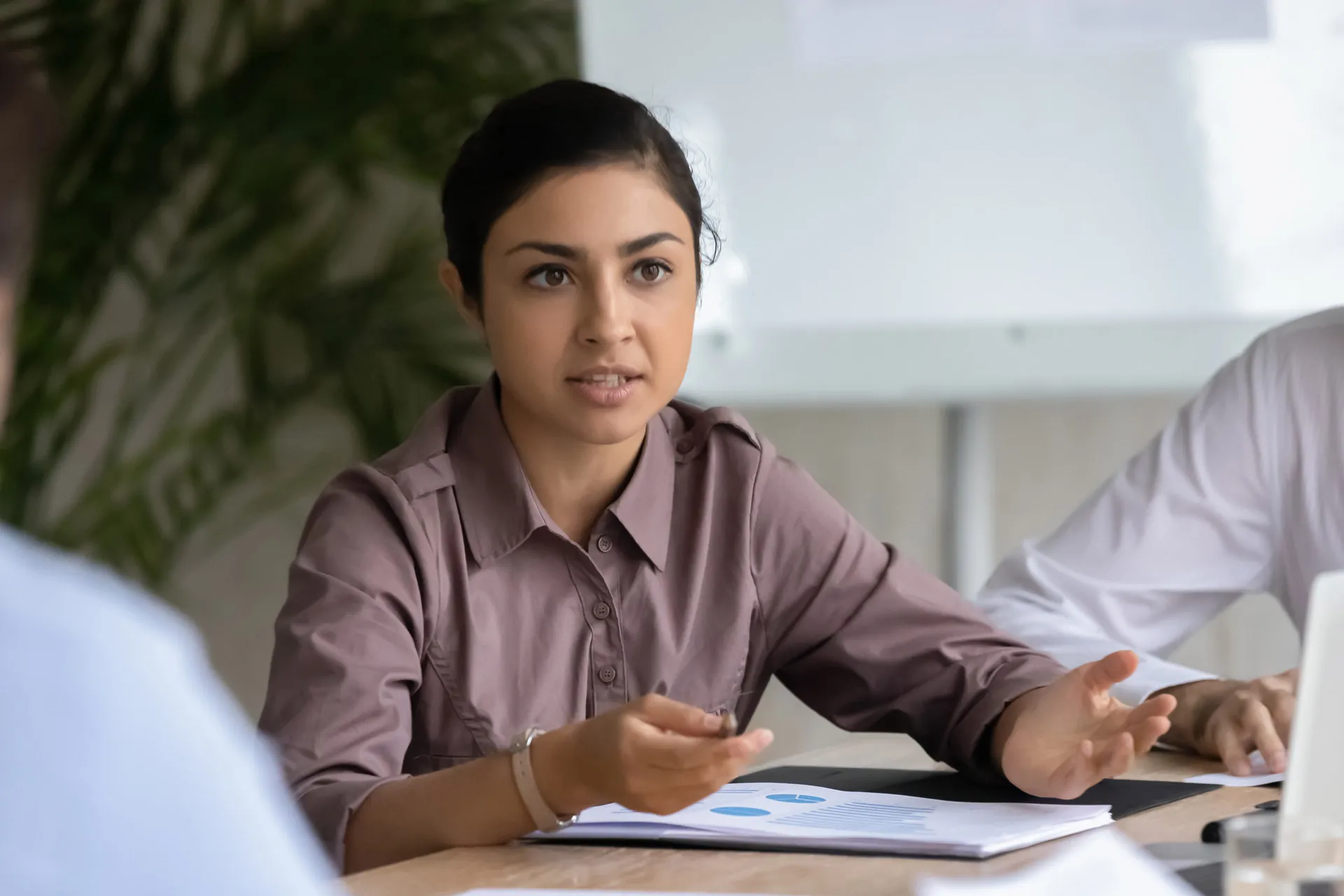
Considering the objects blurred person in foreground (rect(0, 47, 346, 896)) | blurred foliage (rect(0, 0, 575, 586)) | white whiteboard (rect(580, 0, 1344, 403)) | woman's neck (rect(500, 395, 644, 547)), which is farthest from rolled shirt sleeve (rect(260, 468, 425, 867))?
blurred foliage (rect(0, 0, 575, 586))

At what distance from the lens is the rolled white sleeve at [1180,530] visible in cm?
169

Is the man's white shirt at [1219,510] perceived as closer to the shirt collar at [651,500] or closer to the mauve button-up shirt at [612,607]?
the mauve button-up shirt at [612,607]

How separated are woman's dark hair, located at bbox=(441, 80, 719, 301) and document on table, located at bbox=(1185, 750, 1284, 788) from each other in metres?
0.59

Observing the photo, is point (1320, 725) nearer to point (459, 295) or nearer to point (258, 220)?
point (459, 295)

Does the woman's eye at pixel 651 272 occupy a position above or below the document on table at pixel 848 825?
above

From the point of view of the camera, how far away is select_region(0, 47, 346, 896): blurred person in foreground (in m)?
0.39

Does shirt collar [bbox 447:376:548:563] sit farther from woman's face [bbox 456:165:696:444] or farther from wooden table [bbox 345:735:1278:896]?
wooden table [bbox 345:735:1278:896]

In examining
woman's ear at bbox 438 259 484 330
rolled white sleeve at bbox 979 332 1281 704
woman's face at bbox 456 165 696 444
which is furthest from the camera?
rolled white sleeve at bbox 979 332 1281 704

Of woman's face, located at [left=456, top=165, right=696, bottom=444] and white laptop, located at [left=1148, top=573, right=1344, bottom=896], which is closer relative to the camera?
white laptop, located at [left=1148, top=573, right=1344, bottom=896]

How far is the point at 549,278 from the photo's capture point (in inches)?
51.9

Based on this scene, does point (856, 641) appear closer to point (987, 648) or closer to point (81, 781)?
point (987, 648)

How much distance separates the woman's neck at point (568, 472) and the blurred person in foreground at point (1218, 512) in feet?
1.65

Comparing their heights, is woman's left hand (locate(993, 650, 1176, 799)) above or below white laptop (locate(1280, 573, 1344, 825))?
below

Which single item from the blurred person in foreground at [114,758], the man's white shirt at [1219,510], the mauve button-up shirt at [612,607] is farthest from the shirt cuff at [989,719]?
the blurred person in foreground at [114,758]
